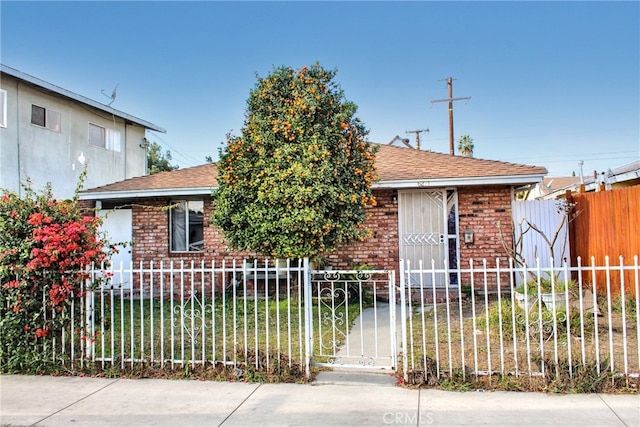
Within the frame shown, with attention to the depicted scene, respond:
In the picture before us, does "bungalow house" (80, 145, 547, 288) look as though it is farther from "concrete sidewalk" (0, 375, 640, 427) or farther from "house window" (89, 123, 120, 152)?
"house window" (89, 123, 120, 152)

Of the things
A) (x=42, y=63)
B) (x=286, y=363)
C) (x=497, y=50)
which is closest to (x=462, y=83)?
(x=497, y=50)

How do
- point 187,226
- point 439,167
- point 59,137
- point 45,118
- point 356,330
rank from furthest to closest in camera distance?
point 59,137 < point 45,118 < point 187,226 < point 439,167 < point 356,330

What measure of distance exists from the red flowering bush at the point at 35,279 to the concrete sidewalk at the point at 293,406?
1.86 feet

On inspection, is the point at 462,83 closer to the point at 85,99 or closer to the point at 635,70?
the point at 635,70

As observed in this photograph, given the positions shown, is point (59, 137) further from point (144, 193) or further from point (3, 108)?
point (144, 193)

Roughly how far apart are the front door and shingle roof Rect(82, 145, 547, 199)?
555mm

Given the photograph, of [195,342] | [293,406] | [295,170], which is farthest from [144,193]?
[293,406]

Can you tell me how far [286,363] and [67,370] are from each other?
2.55 metres

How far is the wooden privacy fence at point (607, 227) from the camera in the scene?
8.02 meters

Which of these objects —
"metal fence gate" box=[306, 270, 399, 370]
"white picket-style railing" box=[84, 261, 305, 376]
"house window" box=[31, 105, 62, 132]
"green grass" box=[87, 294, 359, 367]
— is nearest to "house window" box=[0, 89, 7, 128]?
"house window" box=[31, 105, 62, 132]

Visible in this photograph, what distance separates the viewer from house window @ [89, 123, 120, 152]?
56.5ft

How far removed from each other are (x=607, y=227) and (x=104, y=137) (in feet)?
54.7

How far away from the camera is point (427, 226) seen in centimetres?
1034

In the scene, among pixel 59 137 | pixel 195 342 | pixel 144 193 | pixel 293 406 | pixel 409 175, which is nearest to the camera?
pixel 293 406
